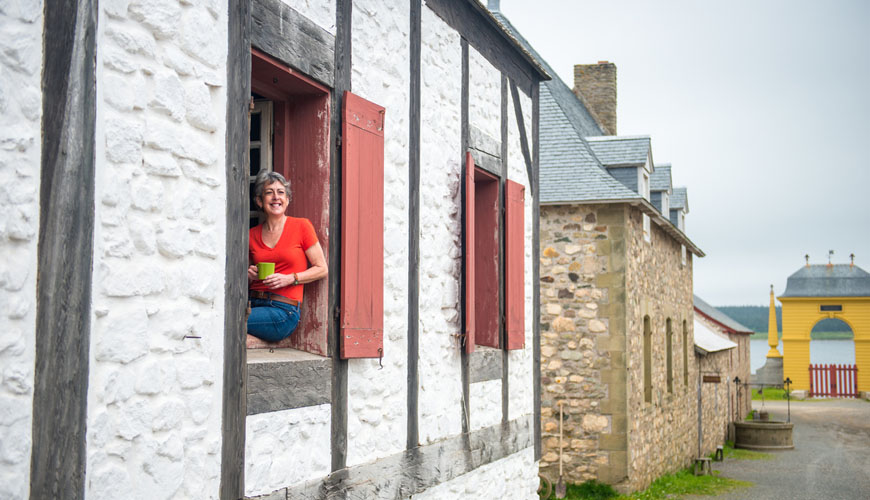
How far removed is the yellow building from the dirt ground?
11077 mm

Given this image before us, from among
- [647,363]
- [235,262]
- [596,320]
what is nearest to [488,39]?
[235,262]

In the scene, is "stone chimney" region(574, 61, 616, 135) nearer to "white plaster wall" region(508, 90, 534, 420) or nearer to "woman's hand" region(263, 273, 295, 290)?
"white plaster wall" region(508, 90, 534, 420)

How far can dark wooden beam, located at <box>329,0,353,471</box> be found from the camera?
189 inches

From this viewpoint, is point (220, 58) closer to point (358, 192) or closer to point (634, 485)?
point (358, 192)

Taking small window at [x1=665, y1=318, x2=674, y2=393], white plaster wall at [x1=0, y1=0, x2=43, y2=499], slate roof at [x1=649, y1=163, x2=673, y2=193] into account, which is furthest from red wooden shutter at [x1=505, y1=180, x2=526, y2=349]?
slate roof at [x1=649, y1=163, x2=673, y2=193]

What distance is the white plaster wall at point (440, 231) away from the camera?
6.00 m

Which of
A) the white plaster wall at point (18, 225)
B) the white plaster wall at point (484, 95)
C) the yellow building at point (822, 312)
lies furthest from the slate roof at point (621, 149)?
the yellow building at point (822, 312)

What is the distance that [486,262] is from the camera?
7371mm

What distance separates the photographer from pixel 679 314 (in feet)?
58.4

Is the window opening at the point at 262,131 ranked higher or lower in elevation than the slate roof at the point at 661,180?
lower

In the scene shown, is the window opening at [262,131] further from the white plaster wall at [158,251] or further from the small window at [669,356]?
the small window at [669,356]

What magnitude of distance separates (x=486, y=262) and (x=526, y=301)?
40.4 inches

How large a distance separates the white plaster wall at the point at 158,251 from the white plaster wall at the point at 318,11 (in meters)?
0.74

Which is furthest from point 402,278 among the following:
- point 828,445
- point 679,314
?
point 828,445
